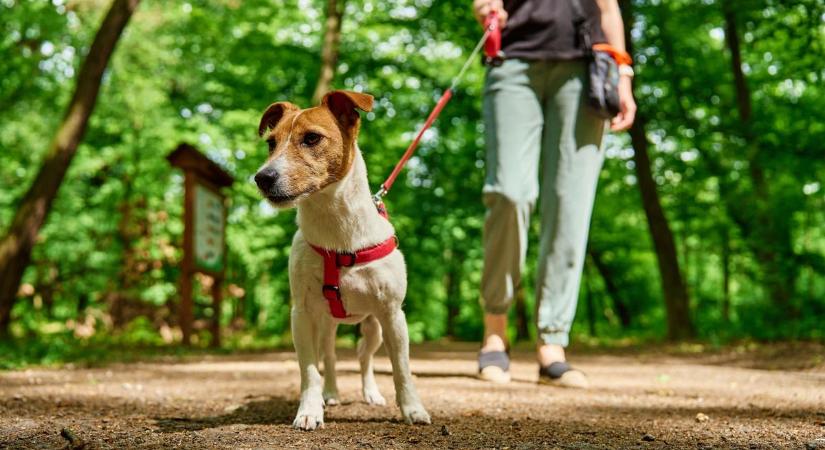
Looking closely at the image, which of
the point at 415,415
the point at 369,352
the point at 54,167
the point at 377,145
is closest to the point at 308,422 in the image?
the point at 415,415

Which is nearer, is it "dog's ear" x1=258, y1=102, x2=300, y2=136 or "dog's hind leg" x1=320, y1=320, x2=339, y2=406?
"dog's ear" x1=258, y1=102, x2=300, y2=136

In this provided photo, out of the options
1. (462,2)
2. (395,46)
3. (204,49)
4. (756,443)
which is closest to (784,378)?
(756,443)

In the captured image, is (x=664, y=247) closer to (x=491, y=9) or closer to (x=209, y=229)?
(x=209, y=229)

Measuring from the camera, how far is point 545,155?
418cm

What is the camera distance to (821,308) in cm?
1035

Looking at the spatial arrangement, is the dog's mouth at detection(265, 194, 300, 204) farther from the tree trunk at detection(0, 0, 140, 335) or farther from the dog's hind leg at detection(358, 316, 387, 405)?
the tree trunk at detection(0, 0, 140, 335)

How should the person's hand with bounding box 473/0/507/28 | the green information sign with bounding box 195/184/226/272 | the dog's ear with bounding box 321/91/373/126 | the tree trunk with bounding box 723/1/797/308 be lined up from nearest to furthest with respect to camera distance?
the dog's ear with bounding box 321/91/373/126
the person's hand with bounding box 473/0/507/28
the green information sign with bounding box 195/184/226/272
the tree trunk with bounding box 723/1/797/308

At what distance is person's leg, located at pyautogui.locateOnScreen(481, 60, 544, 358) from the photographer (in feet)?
13.1

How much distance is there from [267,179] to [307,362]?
751 mm

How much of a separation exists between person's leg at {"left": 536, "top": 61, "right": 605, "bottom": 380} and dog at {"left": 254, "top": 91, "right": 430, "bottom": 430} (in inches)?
56.5

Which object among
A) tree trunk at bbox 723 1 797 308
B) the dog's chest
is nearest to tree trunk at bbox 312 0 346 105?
tree trunk at bbox 723 1 797 308

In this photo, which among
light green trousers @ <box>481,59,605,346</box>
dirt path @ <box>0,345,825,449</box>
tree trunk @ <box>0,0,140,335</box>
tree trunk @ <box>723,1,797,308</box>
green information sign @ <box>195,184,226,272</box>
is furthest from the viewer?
tree trunk @ <box>723,1,797,308</box>

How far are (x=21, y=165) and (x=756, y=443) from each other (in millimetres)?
14787

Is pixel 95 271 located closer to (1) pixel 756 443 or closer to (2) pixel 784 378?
(2) pixel 784 378
